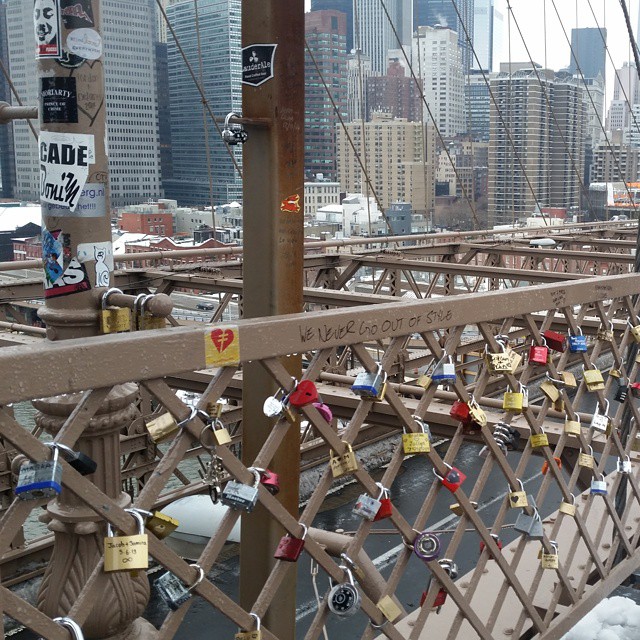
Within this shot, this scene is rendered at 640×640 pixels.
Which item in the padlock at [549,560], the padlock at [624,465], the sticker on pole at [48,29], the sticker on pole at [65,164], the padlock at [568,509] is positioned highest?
the sticker on pole at [48,29]

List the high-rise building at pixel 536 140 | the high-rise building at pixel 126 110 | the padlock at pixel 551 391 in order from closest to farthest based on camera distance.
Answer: the padlock at pixel 551 391, the high-rise building at pixel 126 110, the high-rise building at pixel 536 140

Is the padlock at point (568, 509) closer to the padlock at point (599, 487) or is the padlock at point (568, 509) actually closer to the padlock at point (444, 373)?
the padlock at point (599, 487)

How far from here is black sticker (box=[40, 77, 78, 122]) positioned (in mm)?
2115

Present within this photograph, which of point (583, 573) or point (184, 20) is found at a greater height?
point (184, 20)

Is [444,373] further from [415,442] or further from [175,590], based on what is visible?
[175,590]

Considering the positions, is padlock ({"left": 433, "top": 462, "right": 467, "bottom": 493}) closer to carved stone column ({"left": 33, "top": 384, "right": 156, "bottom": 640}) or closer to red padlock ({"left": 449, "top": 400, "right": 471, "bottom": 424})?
red padlock ({"left": 449, "top": 400, "right": 471, "bottom": 424})

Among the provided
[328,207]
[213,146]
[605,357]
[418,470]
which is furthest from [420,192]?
[418,470]

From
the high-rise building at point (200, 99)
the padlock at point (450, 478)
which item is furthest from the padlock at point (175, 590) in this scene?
the high-rise building at point (200, 99)

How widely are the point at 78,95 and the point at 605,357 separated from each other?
1372cm

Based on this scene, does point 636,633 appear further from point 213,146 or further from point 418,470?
point 213,146

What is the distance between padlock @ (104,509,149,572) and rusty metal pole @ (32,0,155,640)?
439 millimetres

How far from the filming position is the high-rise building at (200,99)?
13.0 metres

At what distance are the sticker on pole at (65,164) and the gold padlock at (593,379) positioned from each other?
1.75m

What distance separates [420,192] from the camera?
69.2 ft
